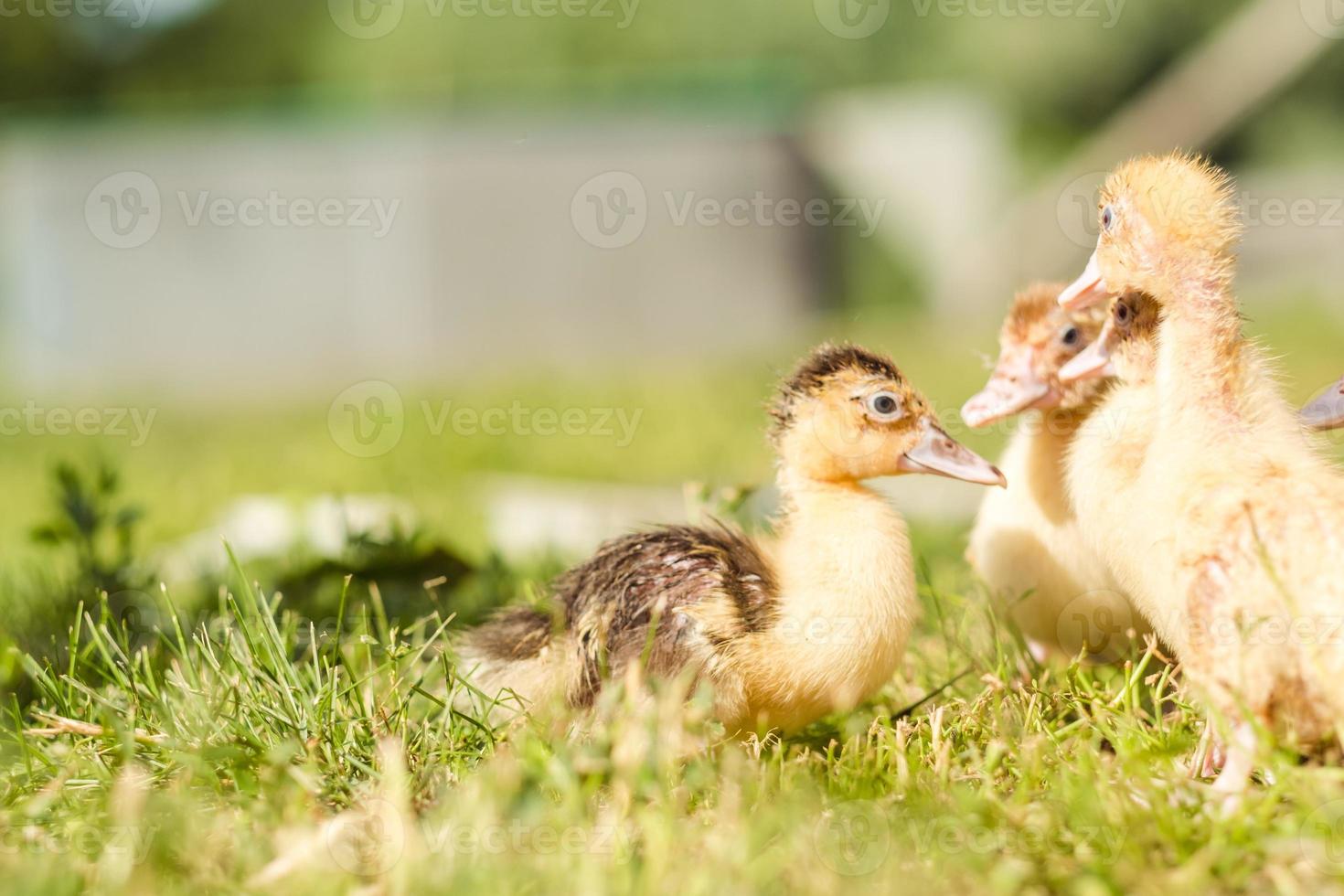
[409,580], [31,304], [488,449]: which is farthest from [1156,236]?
[31,304]

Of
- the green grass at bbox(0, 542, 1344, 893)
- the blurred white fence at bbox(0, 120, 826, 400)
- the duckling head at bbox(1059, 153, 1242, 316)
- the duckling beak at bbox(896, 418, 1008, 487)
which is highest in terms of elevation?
the blurred white fence at bbox(0, 120, 826, 400)

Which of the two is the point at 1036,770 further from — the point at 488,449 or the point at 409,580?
the point at 488,449

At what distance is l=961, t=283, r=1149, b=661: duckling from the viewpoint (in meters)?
3.12

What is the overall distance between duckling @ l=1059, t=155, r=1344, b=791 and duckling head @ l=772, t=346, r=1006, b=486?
27 centimetres

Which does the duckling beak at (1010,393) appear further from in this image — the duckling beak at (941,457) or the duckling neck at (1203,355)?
the duckling neck at (1203,355)

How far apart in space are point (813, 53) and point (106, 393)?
1102cm

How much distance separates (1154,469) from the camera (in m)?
2.50

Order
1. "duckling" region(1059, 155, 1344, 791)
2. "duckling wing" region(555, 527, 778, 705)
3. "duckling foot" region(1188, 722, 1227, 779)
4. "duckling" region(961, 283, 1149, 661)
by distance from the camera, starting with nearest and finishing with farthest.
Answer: "duckling" region(1059, 155, 1344, 791), "duckling foot" region(1188, 722, 1227, 779), "duckling wing" region(555, 527, 778, 705), "duckling" region(961, 283, 1149, 661)

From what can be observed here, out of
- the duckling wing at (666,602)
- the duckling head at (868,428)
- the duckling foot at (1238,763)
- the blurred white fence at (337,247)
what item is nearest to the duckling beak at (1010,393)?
the duckling head at (868,428)

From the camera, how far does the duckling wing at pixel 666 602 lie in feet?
8.53

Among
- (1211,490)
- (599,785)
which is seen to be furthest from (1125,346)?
(599,785)

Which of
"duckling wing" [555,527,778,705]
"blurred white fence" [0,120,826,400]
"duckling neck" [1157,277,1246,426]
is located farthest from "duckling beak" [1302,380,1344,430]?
"blurred white fence" [0,120,826,400]

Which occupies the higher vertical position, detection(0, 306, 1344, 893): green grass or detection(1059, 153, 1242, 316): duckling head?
detection(1059, 153, 1242, 316): duckling head

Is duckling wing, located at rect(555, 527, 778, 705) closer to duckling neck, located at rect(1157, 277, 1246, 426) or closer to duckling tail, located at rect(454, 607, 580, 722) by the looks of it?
duckling tail, located at rect(454, 607, 580, 722)
